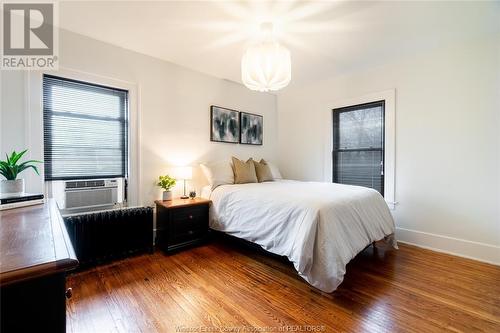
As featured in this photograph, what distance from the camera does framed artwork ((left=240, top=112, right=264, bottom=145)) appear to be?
4152 millimetres

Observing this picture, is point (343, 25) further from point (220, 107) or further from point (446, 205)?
point (446, 205)

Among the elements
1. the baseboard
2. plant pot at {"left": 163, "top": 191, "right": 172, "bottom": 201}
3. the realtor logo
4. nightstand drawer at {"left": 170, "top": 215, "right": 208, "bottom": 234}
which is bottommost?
the baseboard

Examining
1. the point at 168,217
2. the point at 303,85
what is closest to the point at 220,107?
the point at 303,85

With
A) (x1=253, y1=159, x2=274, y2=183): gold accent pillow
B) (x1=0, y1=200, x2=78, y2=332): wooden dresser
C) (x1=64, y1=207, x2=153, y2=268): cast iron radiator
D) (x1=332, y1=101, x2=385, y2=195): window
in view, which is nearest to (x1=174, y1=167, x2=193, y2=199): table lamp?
(x1=64, y1=207, x2=153, y2=268): cast iron radiator

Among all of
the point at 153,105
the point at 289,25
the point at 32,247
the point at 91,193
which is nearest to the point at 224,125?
the point at 153,105

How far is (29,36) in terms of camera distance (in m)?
2.26

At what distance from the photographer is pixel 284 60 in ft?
7.08

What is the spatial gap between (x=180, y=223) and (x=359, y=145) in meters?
2.99

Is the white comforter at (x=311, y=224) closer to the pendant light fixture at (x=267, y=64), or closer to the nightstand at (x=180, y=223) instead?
the nightstand at (x=180, y=223)

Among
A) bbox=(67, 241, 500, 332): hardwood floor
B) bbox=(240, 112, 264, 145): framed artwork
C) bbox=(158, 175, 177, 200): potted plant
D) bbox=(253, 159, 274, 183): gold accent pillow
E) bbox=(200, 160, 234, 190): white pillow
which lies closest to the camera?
bbox=(67, 241, 500, 332): hardwood floor

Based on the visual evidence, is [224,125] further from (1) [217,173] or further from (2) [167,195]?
(2) [167,195]

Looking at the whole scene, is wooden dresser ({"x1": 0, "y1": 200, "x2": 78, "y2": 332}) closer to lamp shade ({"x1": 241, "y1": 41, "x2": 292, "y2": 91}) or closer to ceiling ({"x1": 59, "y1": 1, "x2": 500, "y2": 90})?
lamp shade ({"x1": 241, "y1": 41, "x2": 292, "y2": 91})

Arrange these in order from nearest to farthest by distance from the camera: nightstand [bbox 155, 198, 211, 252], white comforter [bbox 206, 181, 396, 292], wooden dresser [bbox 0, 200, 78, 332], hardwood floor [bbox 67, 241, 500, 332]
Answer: wooden dresser [bbox 0, 200, 78, 332] < hardwood floor [bbox 67, 241, 500, 332] < white comforter [bbox 206, 181, 396, 292] < nightstand [bbox 155, 198, 211, 252]

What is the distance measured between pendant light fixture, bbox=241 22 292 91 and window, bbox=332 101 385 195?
→ 1.95 metres
